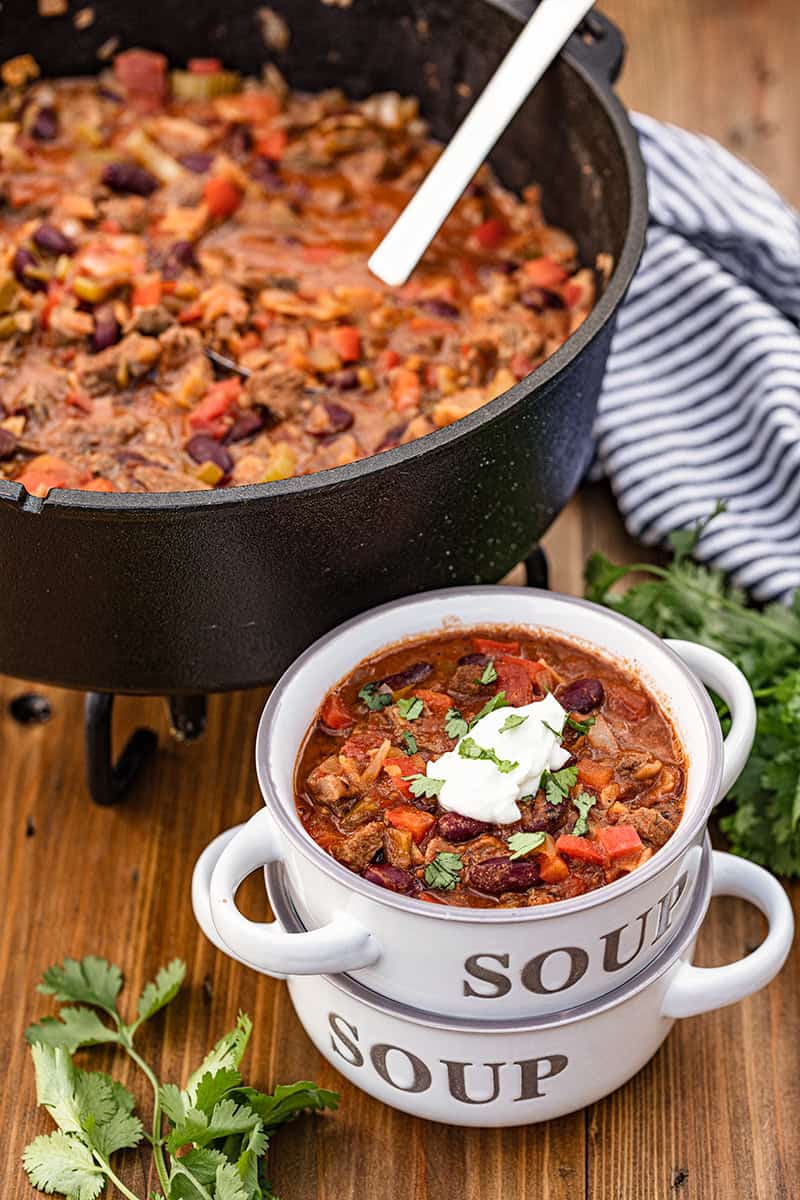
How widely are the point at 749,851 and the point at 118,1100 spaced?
1002mm

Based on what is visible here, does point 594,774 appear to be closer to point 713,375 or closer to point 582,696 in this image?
point 582,696

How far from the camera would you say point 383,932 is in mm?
1822

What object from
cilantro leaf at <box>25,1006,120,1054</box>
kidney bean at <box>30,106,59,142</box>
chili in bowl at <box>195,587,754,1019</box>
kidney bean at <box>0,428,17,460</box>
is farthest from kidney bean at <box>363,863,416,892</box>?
kidney bean at <box>30,106,59,142</box>

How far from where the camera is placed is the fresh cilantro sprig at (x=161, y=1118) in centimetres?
194

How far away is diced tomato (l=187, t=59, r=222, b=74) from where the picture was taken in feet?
10.2

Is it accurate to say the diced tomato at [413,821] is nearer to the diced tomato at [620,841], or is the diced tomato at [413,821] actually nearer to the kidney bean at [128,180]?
the diced tomato at [620,841]

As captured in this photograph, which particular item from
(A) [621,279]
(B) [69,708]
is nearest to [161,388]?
(B) [69,708]

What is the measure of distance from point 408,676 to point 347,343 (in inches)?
28.0

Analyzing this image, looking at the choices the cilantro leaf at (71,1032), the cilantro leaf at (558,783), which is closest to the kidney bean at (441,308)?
the cilantro leaf at (558,783)

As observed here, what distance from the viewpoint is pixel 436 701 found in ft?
6.75

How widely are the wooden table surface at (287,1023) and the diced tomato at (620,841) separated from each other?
48 cm

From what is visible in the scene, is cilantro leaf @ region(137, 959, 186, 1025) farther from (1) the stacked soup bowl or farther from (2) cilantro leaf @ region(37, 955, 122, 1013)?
(1) the stacked soup bowl

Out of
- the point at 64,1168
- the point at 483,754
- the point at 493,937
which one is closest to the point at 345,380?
the point at 483,754

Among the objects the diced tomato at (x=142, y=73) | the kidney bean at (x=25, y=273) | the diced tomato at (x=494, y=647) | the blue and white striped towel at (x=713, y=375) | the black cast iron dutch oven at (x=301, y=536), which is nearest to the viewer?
the black cast iron dutch oven at (x=301, y=536)
